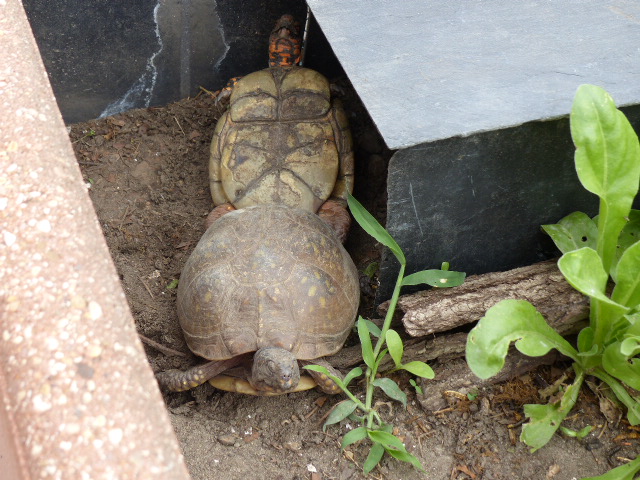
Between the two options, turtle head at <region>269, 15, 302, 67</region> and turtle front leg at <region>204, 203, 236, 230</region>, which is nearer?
turtle front leg at <region>204, 203, 236, 230</region>

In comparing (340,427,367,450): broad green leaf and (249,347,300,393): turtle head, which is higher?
(249,347,300,393): turtle head

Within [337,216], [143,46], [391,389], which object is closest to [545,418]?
[391,389]

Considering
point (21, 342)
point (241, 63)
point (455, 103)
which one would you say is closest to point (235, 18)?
point (241, 63)

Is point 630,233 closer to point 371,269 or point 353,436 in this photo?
point 371,269

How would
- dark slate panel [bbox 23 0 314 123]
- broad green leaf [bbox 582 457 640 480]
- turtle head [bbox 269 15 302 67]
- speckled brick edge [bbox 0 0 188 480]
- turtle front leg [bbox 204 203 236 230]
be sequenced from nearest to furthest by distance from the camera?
speckled brick edge [bbox 0 0 188 480] → broad green leaf [bbox 582 457 640 480] → turtle front leg [bbox 204 203 236 230] → dark slate panel [bbox 23 0 314 123] → turtle head [bbox 269 15 302 67]

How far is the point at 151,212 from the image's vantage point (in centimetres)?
311

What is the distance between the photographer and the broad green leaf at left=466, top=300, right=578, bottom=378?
1721 mm

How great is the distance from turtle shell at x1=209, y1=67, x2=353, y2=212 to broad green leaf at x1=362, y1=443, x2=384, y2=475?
4.31ft

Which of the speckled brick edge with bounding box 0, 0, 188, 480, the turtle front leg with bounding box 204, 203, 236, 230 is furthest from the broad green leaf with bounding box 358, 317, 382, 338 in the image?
the speckled brick edge with bounding box 0, 0, 188, 480

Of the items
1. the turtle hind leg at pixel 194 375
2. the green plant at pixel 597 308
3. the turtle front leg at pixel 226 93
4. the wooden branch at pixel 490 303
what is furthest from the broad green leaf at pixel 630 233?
the turtle front leg at pixel 226 93

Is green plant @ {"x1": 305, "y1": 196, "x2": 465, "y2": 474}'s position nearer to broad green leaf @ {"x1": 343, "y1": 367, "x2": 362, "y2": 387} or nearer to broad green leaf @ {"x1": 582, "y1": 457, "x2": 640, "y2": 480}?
broad green leaf @ {"x1": 343, "y1": 367, "x2": 362, "y2": 387}

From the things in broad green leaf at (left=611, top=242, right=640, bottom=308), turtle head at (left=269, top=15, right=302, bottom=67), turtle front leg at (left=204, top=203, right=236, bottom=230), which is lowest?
turtle front leg at (left=204, top=203, right=236, bottom=230)

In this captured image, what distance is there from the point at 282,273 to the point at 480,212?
72 centimetres

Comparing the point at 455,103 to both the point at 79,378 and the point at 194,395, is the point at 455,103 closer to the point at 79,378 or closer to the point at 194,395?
the point at 79,378
